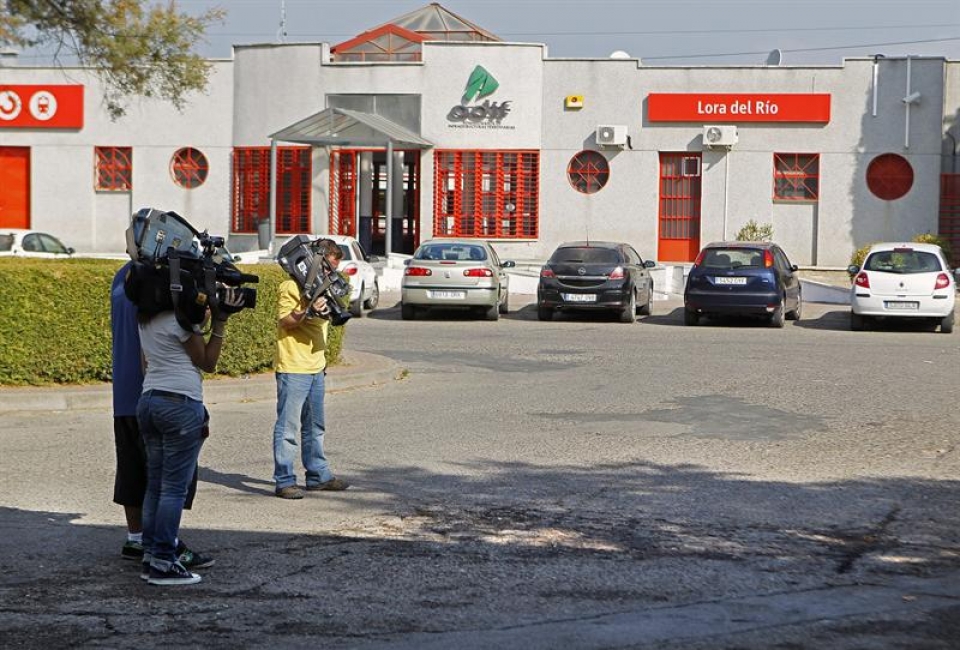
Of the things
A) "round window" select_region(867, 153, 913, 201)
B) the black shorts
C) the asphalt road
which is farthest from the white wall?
the black shorts

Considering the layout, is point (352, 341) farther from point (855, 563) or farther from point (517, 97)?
point (517, 97)

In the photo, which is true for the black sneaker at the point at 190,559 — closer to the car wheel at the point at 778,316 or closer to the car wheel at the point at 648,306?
the car wheel at the point at 778,316

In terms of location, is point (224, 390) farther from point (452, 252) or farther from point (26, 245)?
point (26, 245)

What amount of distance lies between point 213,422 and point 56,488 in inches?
125

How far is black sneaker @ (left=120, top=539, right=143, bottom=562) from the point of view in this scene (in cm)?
719

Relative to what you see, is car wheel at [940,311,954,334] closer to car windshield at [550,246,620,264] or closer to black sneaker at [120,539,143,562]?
car windshield at [550,246,620,264]

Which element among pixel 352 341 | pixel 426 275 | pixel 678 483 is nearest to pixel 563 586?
pixel 678 483

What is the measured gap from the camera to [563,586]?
6.71 metres

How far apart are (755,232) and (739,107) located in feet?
11.1

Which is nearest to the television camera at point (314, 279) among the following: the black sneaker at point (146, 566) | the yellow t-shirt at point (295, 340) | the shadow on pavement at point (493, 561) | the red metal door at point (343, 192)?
the yellow t-shirt at point (295, 340)

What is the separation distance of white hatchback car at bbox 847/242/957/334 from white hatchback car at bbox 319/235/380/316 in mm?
8789

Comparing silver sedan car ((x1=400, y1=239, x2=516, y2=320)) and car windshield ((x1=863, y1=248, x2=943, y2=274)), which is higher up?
car windshield ((x1=863, y1=248, x2=943, y2=274))

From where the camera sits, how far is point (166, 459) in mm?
6750

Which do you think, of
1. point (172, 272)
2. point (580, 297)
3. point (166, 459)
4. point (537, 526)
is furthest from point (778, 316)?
point (172, 272)
